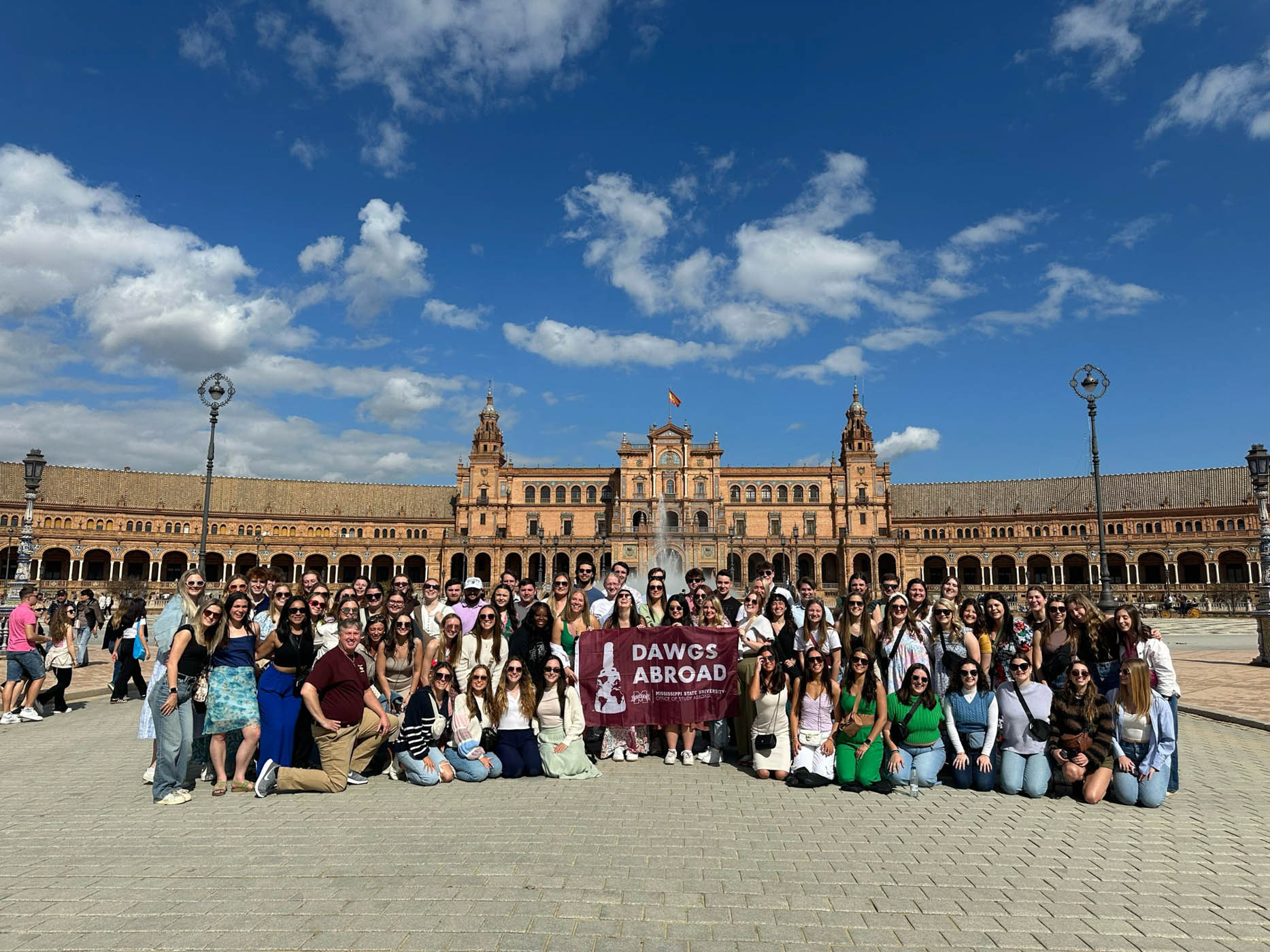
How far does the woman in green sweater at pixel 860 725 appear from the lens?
25.9 feet

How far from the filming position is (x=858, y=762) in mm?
7949

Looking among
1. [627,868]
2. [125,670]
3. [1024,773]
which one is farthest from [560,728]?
[125,670]

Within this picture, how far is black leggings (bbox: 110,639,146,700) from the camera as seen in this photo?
13.8 m

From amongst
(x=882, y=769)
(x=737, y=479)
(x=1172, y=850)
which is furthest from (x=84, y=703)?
(x=737, y=479)

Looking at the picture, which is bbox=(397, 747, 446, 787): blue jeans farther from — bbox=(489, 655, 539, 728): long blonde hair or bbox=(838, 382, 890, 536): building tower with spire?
bbox=(838, 382, 890, 536): building tower with spire

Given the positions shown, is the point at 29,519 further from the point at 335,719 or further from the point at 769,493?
the point at 769,493

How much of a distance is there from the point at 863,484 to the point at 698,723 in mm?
72412

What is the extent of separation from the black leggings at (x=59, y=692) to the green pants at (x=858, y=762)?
12272 mm

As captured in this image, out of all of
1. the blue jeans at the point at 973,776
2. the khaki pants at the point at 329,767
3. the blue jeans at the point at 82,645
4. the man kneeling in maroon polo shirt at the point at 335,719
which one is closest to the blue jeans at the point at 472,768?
the man kneeling in maroon polo shirt at the point at 335,719

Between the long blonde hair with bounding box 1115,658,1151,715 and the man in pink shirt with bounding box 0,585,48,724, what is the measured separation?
14.5 meters

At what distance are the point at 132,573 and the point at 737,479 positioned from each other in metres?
62.7

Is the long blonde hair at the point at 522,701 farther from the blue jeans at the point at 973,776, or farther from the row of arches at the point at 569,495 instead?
the row of arches at the point at 569,495

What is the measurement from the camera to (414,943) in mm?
4410

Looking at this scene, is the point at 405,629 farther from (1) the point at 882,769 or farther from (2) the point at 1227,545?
(2) the point at 1227,545
